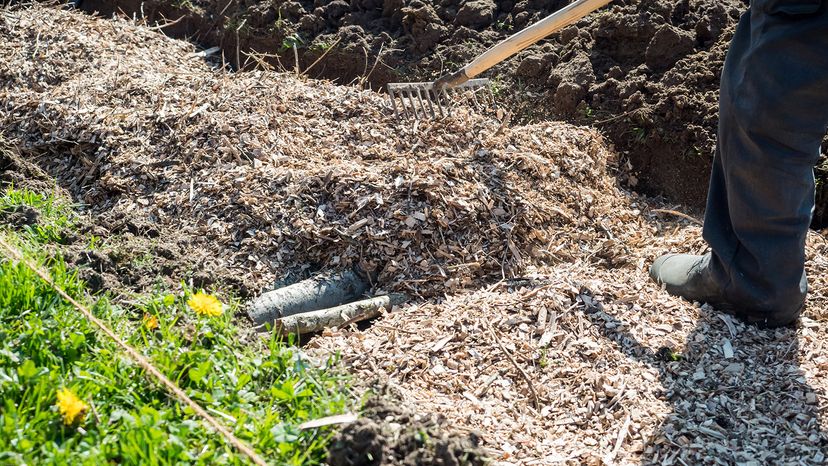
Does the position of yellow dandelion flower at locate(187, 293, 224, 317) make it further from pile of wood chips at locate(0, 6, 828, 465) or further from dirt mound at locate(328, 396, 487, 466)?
dirt mound at locate(328, 396, 487, 466)

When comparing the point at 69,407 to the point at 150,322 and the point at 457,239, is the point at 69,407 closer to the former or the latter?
the point at 150,322

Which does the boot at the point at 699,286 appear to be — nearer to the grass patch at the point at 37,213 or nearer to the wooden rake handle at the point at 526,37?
the wooden rake handle at the point at 526,37

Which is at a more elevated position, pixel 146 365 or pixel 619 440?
pixel 146 365

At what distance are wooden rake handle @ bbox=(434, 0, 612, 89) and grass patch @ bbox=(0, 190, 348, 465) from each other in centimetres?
232

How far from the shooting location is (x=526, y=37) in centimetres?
470

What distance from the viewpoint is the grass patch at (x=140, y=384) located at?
2.43 meters

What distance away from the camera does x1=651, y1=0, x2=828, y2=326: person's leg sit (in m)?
3.06

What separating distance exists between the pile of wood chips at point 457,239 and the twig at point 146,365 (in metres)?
0.63

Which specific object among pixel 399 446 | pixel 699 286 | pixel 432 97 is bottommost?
pixel 699 286

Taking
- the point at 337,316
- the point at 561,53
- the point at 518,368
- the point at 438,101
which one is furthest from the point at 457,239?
the point at 561,53

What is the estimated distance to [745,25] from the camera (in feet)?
11.0

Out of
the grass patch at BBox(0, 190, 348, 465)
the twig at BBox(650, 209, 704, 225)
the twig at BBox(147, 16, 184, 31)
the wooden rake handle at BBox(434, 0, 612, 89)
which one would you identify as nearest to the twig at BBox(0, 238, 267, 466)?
the grass patch at BBox(0, 190, 348, 465)

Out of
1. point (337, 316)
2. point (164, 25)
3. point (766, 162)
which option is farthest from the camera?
point (164, 25)

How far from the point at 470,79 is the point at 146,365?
9.91 feet
